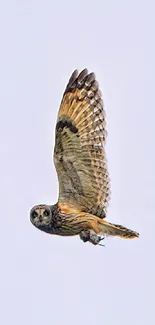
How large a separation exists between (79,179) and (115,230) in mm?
741

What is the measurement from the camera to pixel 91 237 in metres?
11.8

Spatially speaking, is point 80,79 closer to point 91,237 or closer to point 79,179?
point 79,179

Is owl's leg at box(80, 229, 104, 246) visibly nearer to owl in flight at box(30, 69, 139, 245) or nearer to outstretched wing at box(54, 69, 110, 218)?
owl in flight at box(30, 69, 139, 245)

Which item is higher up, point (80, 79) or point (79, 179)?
point (80, 79)

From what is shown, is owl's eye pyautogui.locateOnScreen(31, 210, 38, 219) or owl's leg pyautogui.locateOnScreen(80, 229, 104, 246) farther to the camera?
owl's eye pyautogui.locateOnScreen(31, 210, 38, 219)

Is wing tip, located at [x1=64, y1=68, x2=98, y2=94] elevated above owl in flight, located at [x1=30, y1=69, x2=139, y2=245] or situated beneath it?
elevated above

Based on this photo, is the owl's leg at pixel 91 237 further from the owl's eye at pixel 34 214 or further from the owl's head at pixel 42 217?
the owl's eye at pixel 34 214

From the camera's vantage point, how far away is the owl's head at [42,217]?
11875 millimetres

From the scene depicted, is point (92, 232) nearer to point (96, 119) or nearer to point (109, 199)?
point (109, 199)

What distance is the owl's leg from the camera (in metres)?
11.8

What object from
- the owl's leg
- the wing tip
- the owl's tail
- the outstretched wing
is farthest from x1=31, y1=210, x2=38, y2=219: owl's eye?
the wing tip

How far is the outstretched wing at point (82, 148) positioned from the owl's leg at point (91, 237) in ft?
0.95

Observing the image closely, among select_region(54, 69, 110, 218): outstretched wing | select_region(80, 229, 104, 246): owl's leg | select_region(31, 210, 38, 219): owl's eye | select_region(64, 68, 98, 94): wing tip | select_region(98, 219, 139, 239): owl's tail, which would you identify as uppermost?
select_region(64, 68, 98, 94): wing tip

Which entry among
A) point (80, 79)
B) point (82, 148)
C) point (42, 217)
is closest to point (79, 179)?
point (82, 148)
